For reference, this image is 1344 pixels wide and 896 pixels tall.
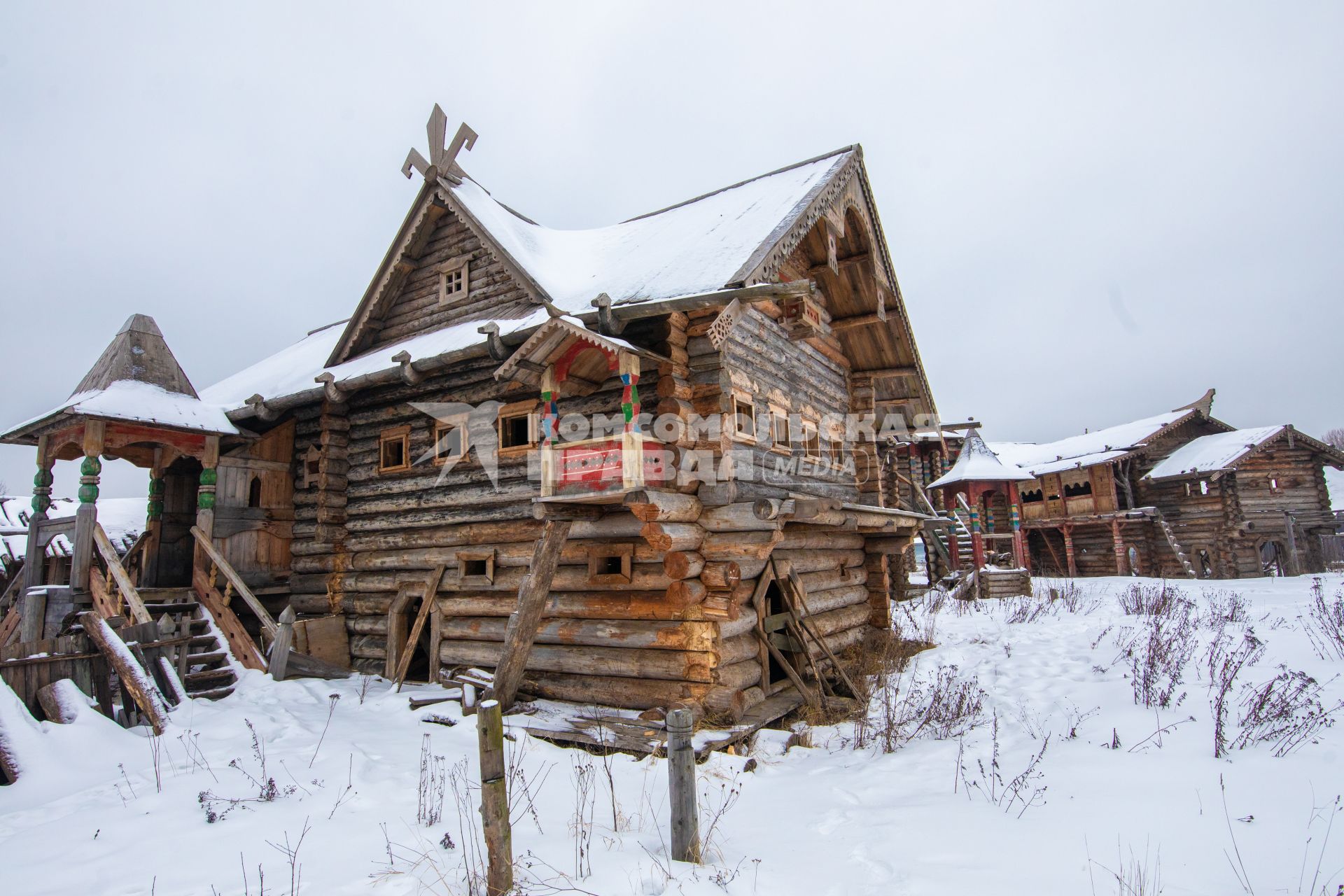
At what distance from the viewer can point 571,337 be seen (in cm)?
864

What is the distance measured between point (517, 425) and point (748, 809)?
22.1 ft

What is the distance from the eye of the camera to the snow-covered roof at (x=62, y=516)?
17.9m

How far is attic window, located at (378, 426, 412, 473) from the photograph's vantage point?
1224 centimetres

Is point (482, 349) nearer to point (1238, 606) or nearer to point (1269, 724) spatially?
point (1269, 724)

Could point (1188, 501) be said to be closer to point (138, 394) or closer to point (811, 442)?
point (811, 442)

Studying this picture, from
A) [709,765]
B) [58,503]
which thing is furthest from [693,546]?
[58,503]

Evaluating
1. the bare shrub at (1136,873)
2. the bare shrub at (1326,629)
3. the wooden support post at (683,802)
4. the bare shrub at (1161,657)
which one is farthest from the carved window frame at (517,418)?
the bare shrub at (1326,629)

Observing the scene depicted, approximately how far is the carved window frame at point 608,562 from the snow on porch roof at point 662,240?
3.20 meters

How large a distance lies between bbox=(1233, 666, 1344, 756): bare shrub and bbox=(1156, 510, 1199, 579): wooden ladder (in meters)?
24.4

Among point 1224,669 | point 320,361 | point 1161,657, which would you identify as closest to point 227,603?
point 320,361

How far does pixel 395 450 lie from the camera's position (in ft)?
41.4

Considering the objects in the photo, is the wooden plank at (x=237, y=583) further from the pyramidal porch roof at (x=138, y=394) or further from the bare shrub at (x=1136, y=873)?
the bare shrub at (x=1136, y=873)

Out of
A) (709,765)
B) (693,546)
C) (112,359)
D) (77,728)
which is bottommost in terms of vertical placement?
(709,765)

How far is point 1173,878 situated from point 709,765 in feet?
13.4
